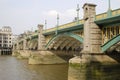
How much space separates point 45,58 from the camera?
125ft

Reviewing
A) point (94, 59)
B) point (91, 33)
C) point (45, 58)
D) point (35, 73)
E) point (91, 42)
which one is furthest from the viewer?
point (45, 58)

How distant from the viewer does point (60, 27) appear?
3117cm

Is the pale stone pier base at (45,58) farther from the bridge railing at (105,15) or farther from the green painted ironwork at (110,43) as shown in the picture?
the bridge railing at (105,15)

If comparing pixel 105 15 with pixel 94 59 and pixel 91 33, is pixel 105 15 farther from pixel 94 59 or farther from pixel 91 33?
pixel 94 59

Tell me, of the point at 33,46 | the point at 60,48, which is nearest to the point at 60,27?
the point at 60,48

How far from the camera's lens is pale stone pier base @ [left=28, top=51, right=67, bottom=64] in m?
37.8

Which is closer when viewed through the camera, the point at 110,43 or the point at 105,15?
the point at 110,43

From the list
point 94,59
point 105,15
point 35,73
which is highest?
point 105,15

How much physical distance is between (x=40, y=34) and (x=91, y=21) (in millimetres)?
21218

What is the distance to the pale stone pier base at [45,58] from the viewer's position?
37812 mm

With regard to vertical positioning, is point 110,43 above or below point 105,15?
below

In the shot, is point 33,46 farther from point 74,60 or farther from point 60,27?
point 74,60

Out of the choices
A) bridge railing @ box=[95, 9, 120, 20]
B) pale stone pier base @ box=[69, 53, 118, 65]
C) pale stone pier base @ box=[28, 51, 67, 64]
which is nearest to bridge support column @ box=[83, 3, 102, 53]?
pale stone pier base @ box=[69, 53, 118, 65]

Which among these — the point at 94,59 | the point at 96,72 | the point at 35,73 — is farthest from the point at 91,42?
the point at 35,73
